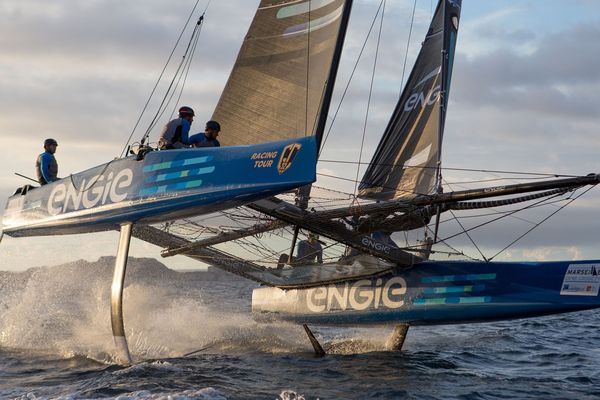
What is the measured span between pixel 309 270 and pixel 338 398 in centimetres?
416

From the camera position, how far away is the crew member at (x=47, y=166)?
37.7 feet

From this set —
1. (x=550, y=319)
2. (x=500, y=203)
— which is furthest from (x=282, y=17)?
(x=550, y=319)

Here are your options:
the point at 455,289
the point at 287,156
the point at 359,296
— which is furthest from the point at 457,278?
the point at 287,156

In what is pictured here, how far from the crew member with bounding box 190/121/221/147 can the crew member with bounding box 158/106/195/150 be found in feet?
0.36

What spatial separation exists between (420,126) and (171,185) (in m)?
5.10

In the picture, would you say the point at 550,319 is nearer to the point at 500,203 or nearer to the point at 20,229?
the point at 500,203

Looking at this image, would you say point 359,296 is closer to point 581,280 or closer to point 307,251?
point 307,251

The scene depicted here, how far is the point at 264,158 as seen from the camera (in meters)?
8.50

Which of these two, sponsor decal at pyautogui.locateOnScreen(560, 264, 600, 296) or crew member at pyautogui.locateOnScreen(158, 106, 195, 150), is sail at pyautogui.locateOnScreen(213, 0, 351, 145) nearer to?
crew member at pyautogui.locateOnScreen(158, 106, 195, 150)

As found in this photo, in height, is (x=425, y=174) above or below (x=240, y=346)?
above

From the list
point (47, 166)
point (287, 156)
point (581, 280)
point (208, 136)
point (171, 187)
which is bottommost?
point (581, 280)

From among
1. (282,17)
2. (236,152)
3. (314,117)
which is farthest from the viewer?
(282,17)

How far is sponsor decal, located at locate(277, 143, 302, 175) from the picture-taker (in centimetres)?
829

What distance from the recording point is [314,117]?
1033cm
